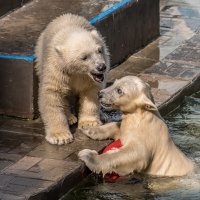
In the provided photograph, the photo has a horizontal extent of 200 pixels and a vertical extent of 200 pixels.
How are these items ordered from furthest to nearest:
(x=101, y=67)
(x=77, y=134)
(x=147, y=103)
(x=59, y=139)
Result: (x=77, y=134)
(x=59, y=139)
(x=101, y=67)
(x=147, y=103)

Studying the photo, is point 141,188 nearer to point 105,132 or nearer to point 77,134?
point 105,132

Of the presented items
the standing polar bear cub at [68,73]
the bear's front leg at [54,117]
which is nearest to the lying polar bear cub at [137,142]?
the standing polar bear cub at [68,73]

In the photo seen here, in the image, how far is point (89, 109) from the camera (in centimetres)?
816

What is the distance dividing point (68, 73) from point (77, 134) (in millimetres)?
607

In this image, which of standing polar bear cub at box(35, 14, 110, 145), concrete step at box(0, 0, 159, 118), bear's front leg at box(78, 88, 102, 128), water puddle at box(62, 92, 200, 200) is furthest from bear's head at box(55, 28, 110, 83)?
water puddle at box(62, 92, 200, 200)

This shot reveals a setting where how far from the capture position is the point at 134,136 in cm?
746

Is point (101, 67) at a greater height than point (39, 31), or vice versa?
point (101, 67)

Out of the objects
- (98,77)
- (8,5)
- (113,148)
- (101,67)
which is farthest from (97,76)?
(8,5)

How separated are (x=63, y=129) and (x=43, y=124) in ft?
1.63

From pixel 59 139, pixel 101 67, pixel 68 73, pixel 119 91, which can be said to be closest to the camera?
pixel 119 91

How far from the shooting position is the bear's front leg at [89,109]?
8109 millimetres

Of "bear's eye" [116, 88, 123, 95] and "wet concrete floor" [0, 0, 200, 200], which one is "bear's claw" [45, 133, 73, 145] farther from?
"bear's eye" [116, 88, 123, 95]

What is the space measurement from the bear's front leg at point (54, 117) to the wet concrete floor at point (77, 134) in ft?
0.31

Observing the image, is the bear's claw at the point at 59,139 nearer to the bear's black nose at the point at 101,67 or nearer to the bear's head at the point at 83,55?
the bear's head at the point at 83,55
